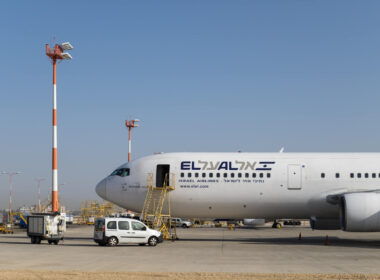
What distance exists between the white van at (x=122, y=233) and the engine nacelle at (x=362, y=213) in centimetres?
1080

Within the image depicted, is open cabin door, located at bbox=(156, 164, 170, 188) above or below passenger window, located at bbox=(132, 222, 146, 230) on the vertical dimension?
above

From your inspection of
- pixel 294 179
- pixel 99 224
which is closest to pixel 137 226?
pixel 99 224

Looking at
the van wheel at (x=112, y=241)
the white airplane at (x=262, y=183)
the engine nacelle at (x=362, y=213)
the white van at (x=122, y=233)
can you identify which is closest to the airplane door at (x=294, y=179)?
the white airplane at (x=262, y=183)

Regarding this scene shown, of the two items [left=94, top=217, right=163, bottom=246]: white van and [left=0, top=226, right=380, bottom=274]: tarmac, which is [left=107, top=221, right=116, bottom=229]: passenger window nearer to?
[left=94, top=217, right=163, bottom=246]: white van

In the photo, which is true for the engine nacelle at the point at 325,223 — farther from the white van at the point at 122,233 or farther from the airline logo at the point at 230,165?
the white van at the point at 122,233

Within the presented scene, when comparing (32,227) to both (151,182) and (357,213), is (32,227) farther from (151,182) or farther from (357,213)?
(357,213)

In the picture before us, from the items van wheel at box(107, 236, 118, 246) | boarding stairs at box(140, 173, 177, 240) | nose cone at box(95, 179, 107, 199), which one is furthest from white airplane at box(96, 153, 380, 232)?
van wheel at box(107, 236, 118, 246)

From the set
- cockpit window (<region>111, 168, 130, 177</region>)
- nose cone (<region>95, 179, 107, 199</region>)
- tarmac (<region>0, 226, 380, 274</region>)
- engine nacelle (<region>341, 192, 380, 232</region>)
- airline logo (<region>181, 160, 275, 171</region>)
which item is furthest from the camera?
nose cone (<region>95, 179, 107, 199</region>)

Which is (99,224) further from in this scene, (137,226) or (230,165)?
(230,165)

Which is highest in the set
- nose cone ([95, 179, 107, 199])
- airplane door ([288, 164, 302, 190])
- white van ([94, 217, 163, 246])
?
airplane door ([288, 164, 302, 190])

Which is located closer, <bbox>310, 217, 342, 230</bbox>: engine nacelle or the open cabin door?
<bbox>310, 217, 342, 230</bbox>: engine nacelle

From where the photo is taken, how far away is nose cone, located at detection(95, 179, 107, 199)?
31.2 meters

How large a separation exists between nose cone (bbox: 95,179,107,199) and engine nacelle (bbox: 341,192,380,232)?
1509 centimetres

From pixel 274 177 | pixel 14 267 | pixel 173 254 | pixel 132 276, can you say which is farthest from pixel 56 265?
pixel 274 177
